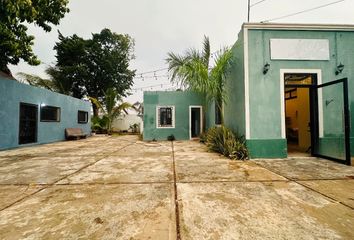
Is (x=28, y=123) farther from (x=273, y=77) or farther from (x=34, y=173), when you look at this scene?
(x=273, y=77)

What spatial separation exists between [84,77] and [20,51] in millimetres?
13855

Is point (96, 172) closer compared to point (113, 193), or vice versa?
point (113, 193)

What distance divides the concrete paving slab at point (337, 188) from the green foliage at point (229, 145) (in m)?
2.09

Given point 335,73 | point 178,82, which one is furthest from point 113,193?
point 335,73

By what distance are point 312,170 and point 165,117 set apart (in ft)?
27.4

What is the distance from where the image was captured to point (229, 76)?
21.7ft

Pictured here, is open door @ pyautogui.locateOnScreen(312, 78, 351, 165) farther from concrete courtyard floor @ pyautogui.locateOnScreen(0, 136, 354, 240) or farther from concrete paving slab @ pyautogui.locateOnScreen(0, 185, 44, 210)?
concrete paving slab @ pyautogui.locateOnScreen(0, 185, 44, 210)

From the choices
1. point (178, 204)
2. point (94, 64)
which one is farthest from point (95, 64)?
point (178, 204)

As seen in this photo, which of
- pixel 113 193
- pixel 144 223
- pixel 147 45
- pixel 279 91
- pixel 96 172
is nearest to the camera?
pixel 144 223

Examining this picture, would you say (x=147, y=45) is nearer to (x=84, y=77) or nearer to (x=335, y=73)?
(x=84, y=77)

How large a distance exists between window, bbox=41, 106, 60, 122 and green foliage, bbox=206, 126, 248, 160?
8873mm

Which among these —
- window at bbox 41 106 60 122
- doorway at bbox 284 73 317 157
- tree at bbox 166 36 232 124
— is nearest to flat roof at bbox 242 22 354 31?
tree at bbox 166 36 232 124

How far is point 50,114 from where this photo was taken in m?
10.1

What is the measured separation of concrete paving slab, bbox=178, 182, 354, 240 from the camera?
1.61m
